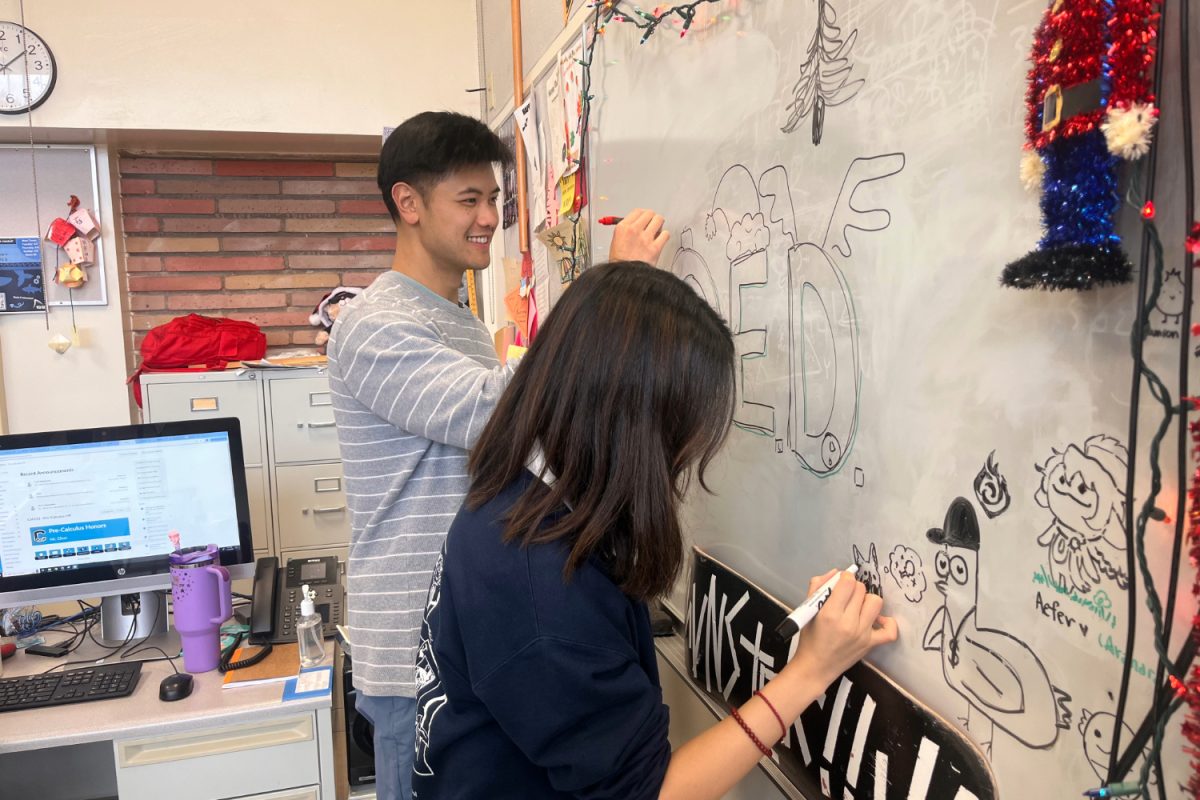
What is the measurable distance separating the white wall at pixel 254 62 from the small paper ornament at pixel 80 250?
0.47m

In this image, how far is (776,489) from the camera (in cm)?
99


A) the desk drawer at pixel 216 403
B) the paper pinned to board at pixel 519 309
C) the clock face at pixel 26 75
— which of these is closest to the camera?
the paper pinned to board at pixel 519 309

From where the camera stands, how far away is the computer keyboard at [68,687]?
1378mm

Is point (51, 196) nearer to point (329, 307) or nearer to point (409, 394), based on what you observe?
point (329, 307)

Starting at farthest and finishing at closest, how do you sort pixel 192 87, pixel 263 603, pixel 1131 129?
1. pixel 192 87
2. pixel 263 603
3. pixel 1131 129

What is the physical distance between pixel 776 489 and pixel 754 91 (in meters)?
0.51

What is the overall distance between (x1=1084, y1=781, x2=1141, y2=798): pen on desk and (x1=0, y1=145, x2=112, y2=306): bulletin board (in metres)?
3.65

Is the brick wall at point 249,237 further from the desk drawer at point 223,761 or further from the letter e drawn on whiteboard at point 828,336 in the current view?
the letter e drawn on whiteboard at point 828,336

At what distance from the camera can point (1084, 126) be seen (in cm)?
47

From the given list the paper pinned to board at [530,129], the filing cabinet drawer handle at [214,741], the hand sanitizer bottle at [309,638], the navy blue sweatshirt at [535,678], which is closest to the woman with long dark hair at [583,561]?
the navy blue sweatshirt at [535,678]

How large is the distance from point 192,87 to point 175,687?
2398 mm

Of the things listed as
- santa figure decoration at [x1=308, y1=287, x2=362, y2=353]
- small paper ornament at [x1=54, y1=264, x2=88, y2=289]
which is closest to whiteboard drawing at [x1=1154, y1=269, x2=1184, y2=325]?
santa figure decoration at [x1=308, y1=287, x2=362, y2=353]

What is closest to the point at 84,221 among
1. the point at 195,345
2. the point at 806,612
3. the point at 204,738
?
the point at 195,345

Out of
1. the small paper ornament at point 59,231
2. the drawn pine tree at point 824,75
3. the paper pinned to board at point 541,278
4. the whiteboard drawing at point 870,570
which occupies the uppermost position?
the small paper ornament at point 59,231
